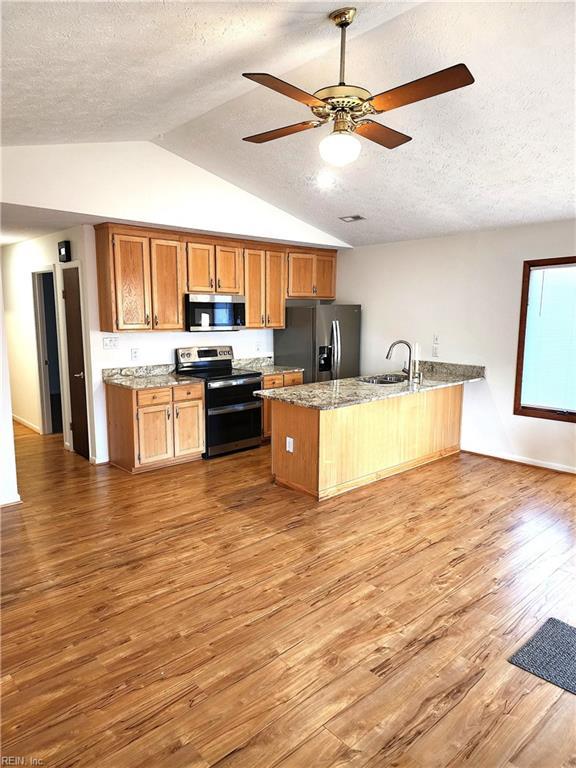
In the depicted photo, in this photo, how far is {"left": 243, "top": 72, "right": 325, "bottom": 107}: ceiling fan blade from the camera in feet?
6.45

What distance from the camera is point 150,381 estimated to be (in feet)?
16.0

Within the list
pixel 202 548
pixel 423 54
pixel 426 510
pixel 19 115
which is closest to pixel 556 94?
pixel 423 54

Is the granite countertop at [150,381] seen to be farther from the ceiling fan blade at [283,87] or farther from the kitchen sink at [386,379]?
the ceiling fan blade at [283,87]

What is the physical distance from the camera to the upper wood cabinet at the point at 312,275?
6.11 m

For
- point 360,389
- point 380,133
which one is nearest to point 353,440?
point 360,389

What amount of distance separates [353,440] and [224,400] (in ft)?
5.32

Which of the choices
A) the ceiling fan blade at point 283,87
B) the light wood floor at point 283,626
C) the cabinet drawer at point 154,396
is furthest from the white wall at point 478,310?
the ceiling fan blade at point 283,87

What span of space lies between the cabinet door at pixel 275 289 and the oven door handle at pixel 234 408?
1.02 meters

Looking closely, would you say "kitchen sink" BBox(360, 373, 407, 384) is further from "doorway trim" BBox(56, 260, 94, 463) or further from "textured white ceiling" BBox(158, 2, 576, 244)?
"doorway trim" BBox(56, 260, 94, 463)

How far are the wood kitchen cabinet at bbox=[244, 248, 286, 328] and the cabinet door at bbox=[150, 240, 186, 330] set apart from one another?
863mm

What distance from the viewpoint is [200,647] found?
7.63 feet

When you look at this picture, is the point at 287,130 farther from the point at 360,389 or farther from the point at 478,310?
the point at 478,310

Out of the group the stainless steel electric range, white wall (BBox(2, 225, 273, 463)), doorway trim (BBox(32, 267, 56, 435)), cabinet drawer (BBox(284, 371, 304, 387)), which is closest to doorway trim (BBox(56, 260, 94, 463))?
white wall (BBox(2, 225, 273, 463))

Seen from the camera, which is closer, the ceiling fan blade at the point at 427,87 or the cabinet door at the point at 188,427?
the ceiling fan blade at the point at 427,87
